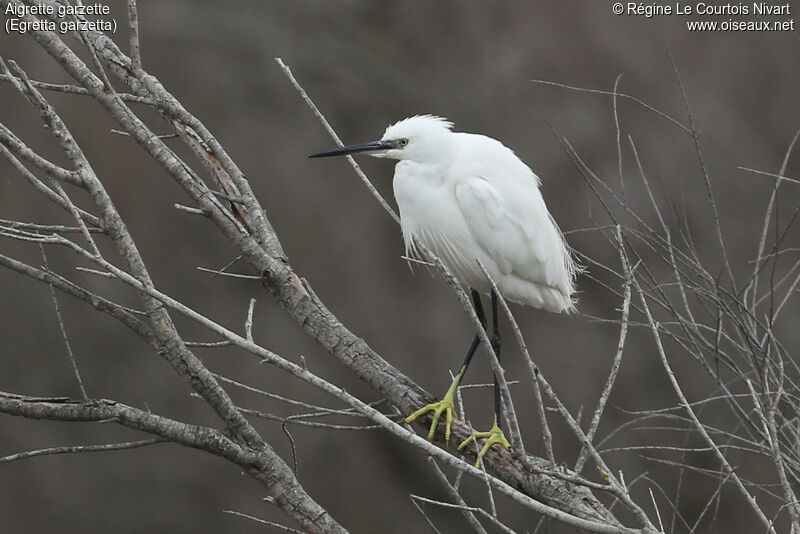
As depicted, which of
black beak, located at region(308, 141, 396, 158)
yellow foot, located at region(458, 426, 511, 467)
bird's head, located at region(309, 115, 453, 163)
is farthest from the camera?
bird's head, located at region(309, 115, 453, 163)

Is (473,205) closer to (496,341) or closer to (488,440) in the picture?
(496,341)

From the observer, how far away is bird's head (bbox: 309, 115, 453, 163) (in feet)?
5.33

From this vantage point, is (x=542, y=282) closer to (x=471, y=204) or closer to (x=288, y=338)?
(x=471, y=204)

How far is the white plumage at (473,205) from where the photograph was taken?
1.61m

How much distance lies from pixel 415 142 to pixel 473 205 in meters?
0.16

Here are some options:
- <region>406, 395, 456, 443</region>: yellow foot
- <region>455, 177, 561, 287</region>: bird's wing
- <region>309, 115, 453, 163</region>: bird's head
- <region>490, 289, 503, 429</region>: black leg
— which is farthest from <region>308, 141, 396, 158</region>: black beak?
<region>406, 395, 456, 443</region>: yellow foot

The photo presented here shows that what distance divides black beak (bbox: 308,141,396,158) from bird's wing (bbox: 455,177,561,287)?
0.50 feet

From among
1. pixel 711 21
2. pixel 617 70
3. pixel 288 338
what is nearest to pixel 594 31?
pixel 617 70

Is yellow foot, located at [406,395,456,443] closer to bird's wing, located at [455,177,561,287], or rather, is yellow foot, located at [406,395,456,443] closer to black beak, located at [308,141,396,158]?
bird's wing, located at [455,177,561,287]

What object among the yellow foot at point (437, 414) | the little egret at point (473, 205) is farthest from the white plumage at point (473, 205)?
the yellow foot at point (437, 414)

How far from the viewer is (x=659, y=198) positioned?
10.4 ft

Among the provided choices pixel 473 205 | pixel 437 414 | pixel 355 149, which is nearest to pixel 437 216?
pixel 473 205

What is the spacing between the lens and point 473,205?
160 centimetres

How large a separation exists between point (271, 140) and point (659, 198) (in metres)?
1.38
